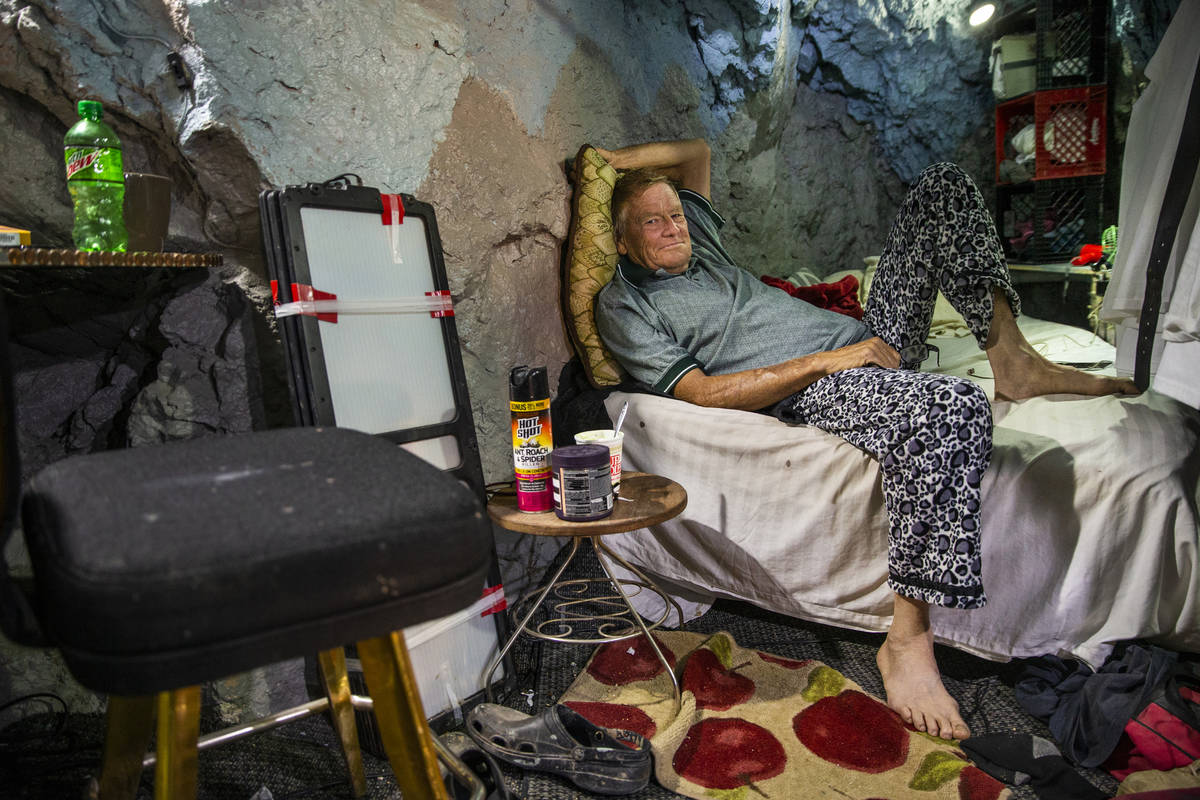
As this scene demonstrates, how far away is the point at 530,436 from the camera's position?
155 cm

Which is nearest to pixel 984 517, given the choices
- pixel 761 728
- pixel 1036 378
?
pixel 1036 378

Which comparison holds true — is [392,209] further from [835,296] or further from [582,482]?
[835,296]

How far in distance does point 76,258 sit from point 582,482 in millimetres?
897

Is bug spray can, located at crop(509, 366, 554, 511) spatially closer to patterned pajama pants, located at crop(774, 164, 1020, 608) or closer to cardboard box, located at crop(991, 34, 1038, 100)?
patterned pajama pants, located at crop(774, 164, 1020, 608)

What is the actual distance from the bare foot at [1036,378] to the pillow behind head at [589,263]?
99 cm

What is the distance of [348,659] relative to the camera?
Result: 1485 mm

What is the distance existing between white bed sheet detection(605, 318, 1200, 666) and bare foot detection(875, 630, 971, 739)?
12cm

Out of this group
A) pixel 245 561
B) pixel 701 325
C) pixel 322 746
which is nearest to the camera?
pixel 245 561

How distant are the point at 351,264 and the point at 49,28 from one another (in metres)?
0.67

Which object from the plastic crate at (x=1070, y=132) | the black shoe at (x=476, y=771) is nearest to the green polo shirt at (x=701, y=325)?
the black shoe at (x=476, y=771)

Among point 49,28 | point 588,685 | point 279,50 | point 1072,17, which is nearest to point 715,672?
point 588,685

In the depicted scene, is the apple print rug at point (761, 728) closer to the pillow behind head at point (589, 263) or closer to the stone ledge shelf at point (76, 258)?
the pillow behind head at point (589, 263)

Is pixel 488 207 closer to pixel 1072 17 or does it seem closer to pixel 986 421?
pixel 986 421

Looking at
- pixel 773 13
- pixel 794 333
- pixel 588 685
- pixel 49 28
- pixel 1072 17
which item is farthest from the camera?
pixel 1072 17
